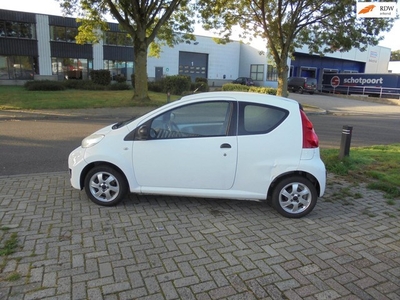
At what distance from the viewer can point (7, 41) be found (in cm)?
3128

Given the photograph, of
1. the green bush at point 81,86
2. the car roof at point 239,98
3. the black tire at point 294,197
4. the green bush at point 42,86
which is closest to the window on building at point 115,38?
the green bush at point 81,86

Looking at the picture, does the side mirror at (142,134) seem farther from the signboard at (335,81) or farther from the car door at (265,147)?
the signboard at (335,81)

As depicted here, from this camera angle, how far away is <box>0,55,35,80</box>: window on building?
Result: 31953 mm

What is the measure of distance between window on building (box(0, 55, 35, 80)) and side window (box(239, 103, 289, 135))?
114 ft

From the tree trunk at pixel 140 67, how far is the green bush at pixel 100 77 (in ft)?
46.7

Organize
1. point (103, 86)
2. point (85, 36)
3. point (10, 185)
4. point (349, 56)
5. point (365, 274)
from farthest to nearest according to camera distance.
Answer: point (349, 56)
point (103, 86)
point (85, 36)
point (10, 185)
point (365, 274)

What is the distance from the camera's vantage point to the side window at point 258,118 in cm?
408

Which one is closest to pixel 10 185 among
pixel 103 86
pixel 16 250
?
pixel 16 250

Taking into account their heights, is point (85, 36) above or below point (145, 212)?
above

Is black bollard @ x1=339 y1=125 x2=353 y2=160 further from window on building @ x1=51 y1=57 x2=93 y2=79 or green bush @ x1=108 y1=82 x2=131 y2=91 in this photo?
window on building @ x1=51 y1=57 x2=93 y2=79

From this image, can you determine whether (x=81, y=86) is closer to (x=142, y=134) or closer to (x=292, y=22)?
(x=292, y=22)

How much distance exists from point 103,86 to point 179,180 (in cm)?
2806

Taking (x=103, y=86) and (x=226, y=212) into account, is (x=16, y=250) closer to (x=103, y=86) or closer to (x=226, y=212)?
(x=226, y=212)

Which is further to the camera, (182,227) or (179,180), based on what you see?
(179,180)
